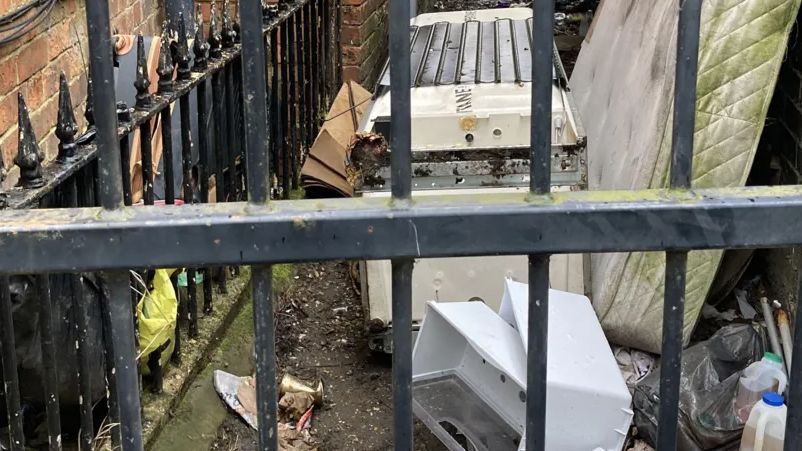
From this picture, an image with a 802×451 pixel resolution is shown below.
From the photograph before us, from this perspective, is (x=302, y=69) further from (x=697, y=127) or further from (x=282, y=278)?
(x=697, y=127)

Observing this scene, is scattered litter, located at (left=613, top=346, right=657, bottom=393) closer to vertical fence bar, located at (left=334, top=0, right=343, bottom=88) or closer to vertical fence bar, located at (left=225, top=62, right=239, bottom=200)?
vertical fence bar, located at (left=225, top=62, right=239, bottom=200)

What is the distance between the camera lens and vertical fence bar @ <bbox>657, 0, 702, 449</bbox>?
994mm

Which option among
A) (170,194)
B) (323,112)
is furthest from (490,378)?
(323,112)

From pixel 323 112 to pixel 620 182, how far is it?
75.3 inches

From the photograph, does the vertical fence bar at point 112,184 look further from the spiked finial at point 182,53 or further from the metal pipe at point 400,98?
the spiked finial at point 182,53

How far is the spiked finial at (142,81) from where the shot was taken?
8.34 feet

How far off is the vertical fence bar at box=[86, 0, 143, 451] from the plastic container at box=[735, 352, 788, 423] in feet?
8.01

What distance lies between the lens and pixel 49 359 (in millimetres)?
2121

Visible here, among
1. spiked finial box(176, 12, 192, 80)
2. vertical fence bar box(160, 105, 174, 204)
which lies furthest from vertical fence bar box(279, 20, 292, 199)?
vertical fence bar box(160, 105, 174, 204)

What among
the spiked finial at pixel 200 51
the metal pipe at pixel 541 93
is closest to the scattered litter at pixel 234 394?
the spiked finial at pixel 200 51

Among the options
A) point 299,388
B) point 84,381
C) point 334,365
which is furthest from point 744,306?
point 84,381

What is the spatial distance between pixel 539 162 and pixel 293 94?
11.7ft

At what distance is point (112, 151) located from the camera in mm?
1008

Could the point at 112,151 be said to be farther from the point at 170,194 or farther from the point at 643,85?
the point at 643,85
